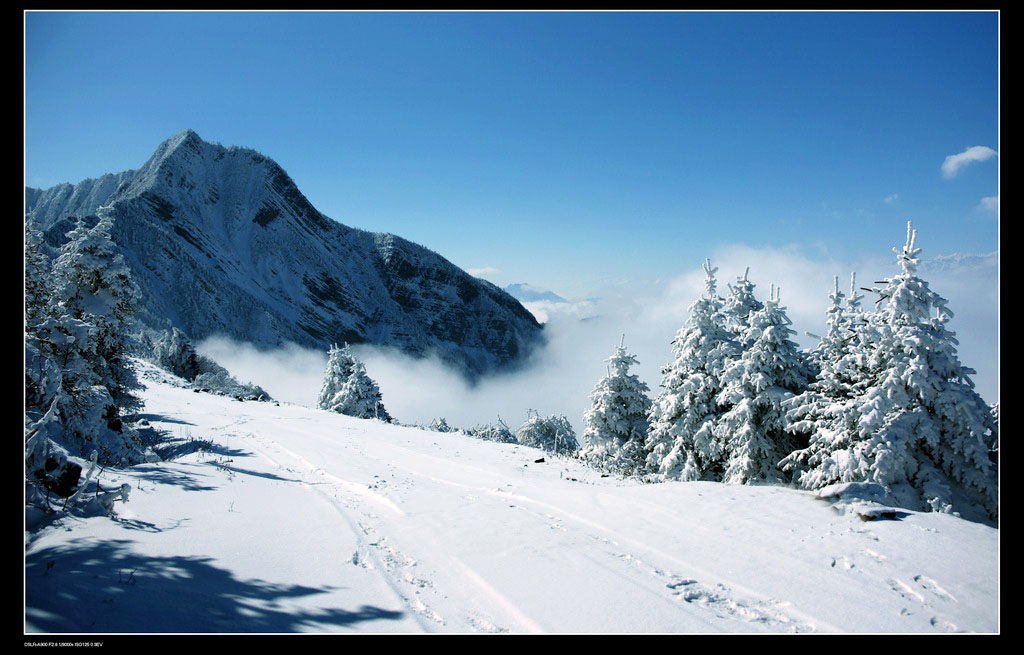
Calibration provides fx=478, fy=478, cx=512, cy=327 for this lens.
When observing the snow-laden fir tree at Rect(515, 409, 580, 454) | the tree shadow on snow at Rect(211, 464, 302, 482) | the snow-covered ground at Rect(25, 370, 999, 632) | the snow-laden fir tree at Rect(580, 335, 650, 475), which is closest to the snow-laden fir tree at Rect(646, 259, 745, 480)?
the snow-laden fir tree at Rect(580, 335, 650, 475)

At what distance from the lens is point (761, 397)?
16.3 metres

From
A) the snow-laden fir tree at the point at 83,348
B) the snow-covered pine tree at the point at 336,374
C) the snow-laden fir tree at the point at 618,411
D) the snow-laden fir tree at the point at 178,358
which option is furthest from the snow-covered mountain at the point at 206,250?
the snow-laden fir tree at the point at 618,411

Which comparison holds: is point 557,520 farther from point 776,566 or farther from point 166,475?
point 166,475

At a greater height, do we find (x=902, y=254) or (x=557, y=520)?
(x=902, y=254)

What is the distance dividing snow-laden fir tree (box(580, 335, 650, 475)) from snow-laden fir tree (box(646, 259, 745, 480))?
3810 mm

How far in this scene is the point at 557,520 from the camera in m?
7.93

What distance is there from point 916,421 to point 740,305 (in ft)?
25.4

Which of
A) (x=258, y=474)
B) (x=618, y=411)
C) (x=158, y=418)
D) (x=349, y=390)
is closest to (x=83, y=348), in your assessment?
(x=258, y=474)

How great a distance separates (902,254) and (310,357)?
16391cm

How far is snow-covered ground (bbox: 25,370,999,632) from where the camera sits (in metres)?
4.15

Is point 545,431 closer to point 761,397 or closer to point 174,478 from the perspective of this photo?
point 761,397
